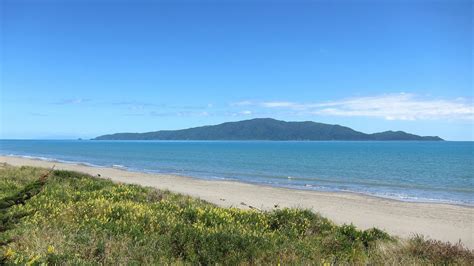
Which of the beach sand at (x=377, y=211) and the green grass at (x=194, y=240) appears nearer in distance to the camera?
the green grass at (x=194, y=240)

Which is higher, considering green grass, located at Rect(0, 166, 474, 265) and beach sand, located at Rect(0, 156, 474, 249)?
green grass, located at Rect(0, 166, 474, 265)

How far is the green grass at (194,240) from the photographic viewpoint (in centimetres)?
593

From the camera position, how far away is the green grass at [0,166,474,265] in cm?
593

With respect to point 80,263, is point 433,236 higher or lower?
lower

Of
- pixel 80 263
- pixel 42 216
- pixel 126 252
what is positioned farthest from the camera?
pixel 42 216

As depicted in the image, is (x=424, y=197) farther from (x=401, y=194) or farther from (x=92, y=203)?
(x=92, y=203)

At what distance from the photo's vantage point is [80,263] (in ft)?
16.3

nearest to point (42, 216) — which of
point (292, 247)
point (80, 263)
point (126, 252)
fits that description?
point (126, 252)

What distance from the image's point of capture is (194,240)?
6941 millimetres

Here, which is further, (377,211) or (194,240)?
(377,211)

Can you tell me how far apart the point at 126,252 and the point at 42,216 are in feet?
11.0

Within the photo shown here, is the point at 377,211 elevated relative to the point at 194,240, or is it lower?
lower

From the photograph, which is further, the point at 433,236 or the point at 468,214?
the point at 468,214

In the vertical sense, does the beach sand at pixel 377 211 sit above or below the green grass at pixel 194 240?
below
